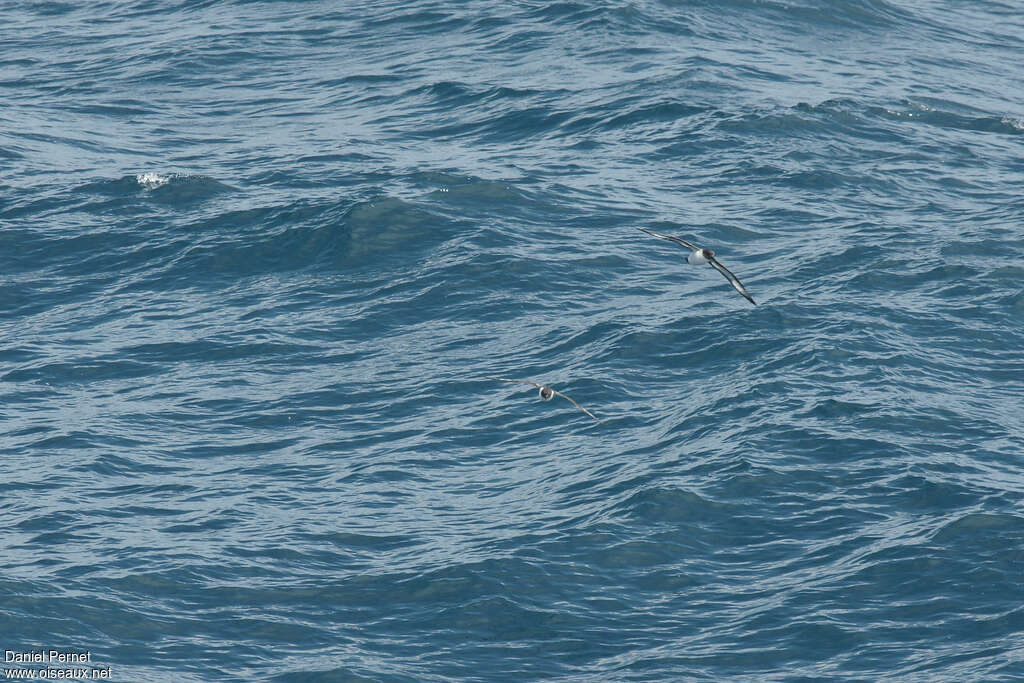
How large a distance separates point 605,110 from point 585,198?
9.26m

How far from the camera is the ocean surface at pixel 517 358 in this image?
1528 inches

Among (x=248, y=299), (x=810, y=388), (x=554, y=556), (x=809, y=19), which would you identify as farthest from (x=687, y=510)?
(x=809, y=19)

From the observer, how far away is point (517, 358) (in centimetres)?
5047

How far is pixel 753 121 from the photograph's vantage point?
219 ft

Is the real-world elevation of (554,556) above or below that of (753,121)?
below

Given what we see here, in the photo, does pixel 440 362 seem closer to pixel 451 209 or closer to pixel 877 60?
pixel 451 209

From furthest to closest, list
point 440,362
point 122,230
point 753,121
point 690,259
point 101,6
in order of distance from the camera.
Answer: point 101,6
point 753,121
point 122,230
point 440,362
point 690,259

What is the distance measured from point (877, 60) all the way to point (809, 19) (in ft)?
21.4

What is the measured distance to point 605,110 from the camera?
2717 inches

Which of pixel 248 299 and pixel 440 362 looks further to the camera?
pixel 248 299

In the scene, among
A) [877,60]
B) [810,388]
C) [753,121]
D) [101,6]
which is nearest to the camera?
[810,388]

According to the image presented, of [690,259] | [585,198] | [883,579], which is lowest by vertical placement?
[883,579]

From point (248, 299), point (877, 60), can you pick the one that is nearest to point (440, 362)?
point (248, 299)

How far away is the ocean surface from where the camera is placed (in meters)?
38.8
